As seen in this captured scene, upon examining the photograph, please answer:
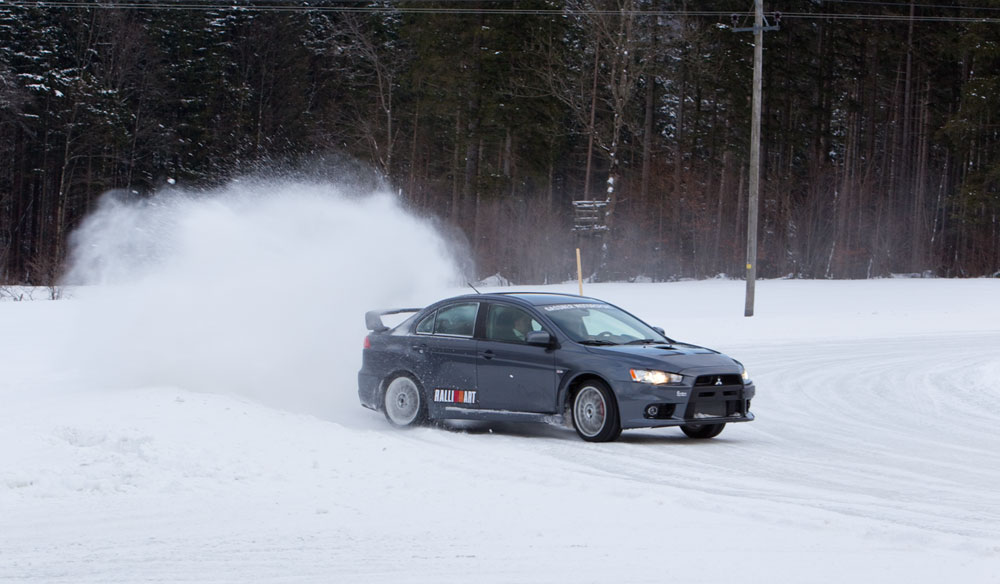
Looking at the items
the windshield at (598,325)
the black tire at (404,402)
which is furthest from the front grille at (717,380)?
the black tire at (404,402)

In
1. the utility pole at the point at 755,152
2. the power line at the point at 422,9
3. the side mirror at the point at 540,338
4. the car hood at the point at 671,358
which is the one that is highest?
the power line at the point at 422,9

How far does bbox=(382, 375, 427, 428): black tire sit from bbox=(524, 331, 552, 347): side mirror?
5.35 ft

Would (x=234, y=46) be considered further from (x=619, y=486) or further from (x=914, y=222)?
(x=619, y=486)

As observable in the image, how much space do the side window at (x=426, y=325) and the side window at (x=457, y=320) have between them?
7cm

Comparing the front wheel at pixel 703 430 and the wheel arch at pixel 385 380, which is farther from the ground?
the wheel arch at pixel 385 380

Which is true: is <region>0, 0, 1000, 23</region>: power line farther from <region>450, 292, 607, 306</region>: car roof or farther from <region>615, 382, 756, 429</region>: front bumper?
<region>615, 382, 756, 429</region>: front bumper

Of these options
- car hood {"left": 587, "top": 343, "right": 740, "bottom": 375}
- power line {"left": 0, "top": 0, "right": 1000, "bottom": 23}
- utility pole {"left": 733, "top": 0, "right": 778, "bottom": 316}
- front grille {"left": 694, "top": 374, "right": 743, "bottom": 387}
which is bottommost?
front grille {"left": 694, "top": 374, "right": 743, "bottom": 387}

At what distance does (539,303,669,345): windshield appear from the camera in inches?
458

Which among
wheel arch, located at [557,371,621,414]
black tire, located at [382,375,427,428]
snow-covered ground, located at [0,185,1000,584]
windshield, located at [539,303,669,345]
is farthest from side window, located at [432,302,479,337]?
wheel arch, located at [557,371,621,414]

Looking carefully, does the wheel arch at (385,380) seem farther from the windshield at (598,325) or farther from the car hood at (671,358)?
the car hood at (671,358)

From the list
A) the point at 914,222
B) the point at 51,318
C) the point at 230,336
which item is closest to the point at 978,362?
the point at 230,336

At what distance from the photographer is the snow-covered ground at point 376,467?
6363 mm

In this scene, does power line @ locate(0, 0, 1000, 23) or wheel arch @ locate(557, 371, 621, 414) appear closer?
wheel arch @ locate(557, 371, 621, 414)

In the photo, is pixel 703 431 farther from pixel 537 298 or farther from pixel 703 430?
pixel 537 298
